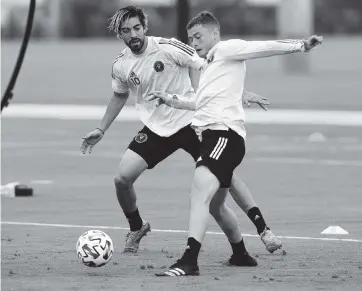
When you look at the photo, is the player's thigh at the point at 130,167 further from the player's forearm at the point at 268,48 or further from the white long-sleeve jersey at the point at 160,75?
the player's forearm at the point at 268,48

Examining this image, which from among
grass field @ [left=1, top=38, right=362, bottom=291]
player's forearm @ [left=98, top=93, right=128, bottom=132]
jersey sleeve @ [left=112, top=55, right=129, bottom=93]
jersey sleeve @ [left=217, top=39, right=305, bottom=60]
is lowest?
grass field @ [left=1, top=38, right=362, bottom=291]

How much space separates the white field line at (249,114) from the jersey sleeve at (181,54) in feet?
49.1

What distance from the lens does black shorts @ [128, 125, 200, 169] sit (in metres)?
11.7

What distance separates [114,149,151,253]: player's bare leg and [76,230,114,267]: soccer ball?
3.47ft

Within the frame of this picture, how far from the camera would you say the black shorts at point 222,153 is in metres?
10.3

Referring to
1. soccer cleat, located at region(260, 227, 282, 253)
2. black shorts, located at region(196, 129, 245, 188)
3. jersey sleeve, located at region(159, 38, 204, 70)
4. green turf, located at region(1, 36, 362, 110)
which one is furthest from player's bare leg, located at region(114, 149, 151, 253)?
green turf, located at region(1, 36, 362, 110)

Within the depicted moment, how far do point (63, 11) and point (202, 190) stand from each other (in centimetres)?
5512

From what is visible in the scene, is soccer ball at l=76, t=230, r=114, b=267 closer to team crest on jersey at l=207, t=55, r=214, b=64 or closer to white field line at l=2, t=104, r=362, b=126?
team crest on jersey at l=207, t=55, r=214, b=64

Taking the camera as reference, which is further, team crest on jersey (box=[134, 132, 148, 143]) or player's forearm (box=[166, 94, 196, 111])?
team crest on jersey (box=[134, 132, 148, 143])

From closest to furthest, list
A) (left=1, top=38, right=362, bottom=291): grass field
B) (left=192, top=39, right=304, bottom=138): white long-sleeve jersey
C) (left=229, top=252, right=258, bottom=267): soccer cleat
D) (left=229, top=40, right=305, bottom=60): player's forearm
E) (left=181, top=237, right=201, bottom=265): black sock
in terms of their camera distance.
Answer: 1. (left=181, top=237, right=201, bottom=265): black sock
2. (left=1, top=38, right=362, bottom=291): grass field
3. (left=229, top=40, right=305, bottom=60): player's forearm
4. (left=192, top=39, right=304, bottom=138): white long-sleeve jersey
5. (left=229, top=252, right=258, bottom=267): soccer cleat

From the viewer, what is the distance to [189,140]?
11.7 meters

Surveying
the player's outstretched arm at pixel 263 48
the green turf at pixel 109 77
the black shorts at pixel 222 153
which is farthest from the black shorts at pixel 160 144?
the green turf at pixel 109 77

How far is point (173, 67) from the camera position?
11.8 meters

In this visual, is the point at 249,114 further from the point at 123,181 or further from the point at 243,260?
the point at 243,260
